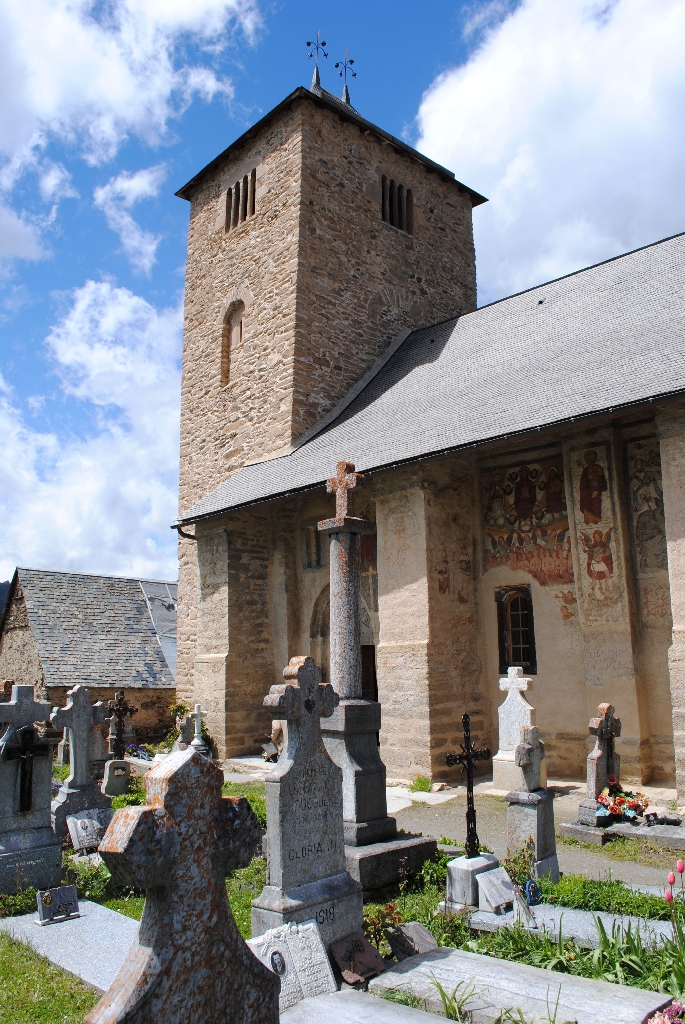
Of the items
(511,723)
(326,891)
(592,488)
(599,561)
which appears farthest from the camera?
(592,488)

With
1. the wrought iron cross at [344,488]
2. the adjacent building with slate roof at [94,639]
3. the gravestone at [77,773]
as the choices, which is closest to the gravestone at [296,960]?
the gravestone at [77,773]

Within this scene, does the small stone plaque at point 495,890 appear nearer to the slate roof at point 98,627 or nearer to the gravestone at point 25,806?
the gravestone at point 25,806

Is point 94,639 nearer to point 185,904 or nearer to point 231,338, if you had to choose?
point 231,338

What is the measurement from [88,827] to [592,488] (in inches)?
314

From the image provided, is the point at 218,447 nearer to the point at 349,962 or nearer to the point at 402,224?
the point at 402,224

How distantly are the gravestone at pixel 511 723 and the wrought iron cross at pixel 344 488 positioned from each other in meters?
3.82

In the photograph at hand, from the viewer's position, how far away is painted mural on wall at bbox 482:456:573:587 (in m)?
11.7

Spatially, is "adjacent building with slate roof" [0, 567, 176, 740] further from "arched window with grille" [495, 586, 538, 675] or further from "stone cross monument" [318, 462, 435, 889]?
"stone cross monument" [318, 462, 435, 889]

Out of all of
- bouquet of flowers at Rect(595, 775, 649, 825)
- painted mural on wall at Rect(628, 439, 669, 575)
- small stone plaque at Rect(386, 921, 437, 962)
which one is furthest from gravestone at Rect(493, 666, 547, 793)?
small stone plaque at Rect(386, 921, 437, 962)

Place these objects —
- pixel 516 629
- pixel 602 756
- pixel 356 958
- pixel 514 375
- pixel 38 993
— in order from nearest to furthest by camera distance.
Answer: pixel 38 993, pixel 356 958, pixel 602 756, pixel 516 629, pixel 514 375

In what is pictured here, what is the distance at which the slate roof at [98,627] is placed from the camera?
57.0 ft

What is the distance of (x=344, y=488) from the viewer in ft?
27.1

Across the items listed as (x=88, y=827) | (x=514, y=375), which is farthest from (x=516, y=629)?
(x=88, y=827)

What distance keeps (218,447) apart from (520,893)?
13.7m
